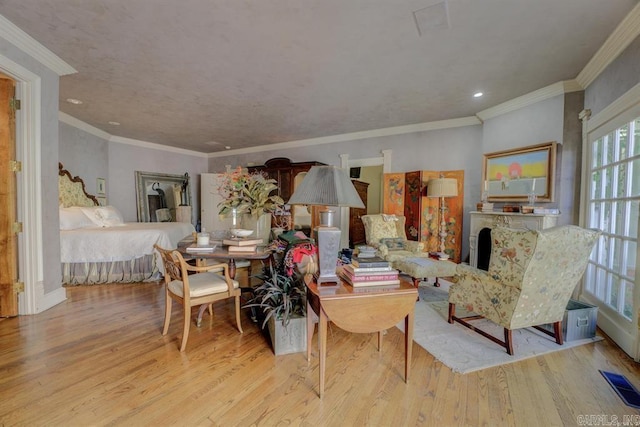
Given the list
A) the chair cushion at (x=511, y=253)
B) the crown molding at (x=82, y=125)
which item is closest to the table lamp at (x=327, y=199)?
the chair cushion at (x=511, y=253)

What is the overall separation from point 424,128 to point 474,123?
741mm

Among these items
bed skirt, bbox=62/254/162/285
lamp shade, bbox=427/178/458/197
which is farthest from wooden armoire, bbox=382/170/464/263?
bed skirt, bbox=62/254/162/285

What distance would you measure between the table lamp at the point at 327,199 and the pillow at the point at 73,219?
3815mm

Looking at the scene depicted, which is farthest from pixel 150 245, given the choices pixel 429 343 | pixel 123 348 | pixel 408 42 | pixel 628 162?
pixel 628 162

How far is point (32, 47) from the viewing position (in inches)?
90.8

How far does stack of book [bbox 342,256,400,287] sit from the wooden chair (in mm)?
1103

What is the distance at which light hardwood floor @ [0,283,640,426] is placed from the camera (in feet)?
4.49

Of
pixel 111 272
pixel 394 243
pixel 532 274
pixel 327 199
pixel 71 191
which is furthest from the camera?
pixel 71 191

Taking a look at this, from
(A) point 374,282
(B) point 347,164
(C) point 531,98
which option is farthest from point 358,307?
(B) point 347,164

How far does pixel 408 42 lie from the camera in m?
2.23

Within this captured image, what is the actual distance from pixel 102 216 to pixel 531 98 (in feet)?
20.2

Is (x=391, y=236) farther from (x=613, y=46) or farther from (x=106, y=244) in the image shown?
(x=106, y=244)

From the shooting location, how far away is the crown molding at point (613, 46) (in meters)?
1.94

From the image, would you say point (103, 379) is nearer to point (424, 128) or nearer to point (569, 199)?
point (569, 199)
